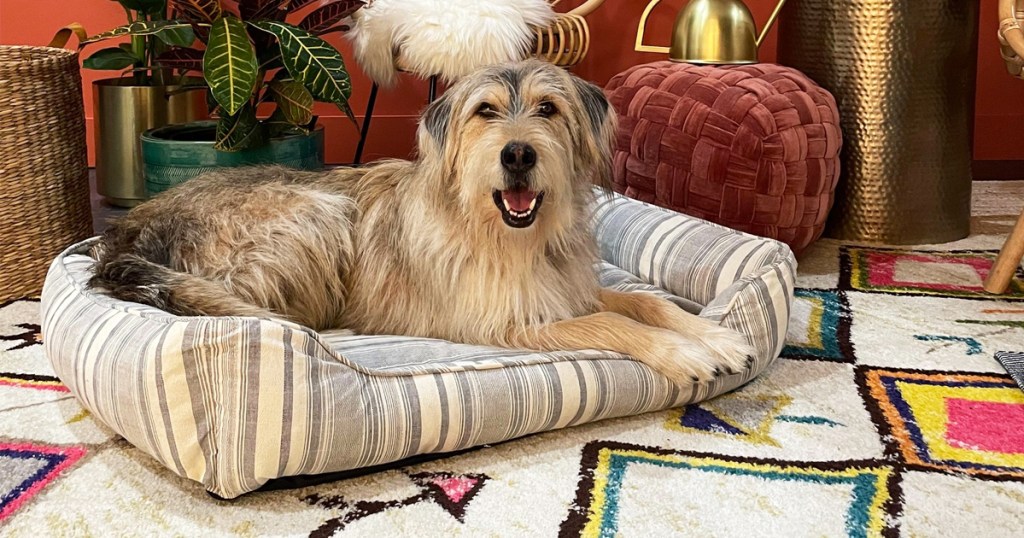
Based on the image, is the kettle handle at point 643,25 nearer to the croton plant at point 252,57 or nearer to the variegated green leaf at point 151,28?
the croton plant at point 252,57

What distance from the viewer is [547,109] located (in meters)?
2.01

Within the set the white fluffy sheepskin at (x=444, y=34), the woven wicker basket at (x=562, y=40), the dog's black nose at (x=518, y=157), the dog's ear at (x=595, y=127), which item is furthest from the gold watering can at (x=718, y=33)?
the dog's black nose at (x=518, y=157)

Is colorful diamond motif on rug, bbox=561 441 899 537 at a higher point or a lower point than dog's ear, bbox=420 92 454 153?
→ lower

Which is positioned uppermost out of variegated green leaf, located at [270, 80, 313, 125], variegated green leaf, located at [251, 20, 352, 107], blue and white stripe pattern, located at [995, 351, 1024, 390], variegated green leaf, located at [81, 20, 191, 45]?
variegated green leaf, located at [81, 20, 191, 45]

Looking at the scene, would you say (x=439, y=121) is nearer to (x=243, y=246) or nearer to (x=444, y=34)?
(x=243, y=246)

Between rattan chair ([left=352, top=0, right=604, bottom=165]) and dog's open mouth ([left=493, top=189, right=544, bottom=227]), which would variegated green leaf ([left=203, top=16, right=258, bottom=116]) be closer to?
rattan chair ([left=352, top=0, right=604, bottom=165])

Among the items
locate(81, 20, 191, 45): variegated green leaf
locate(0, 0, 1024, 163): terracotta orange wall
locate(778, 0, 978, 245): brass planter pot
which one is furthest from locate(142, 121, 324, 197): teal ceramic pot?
locate(778, 0, 978, 245): brass planter pot

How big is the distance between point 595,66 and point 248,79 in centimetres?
231

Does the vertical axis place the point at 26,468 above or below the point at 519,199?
below

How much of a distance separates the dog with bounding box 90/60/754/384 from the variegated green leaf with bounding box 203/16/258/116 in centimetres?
45

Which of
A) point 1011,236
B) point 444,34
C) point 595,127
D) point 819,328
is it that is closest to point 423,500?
point 595,127

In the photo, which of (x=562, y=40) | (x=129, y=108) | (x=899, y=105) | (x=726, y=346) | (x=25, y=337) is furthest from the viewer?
(x=129, y=108)

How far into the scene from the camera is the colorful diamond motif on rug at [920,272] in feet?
9.43

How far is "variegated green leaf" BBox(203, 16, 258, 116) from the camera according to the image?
2791mm
